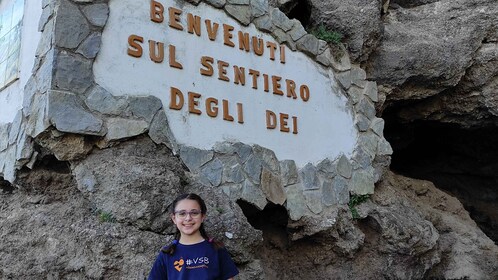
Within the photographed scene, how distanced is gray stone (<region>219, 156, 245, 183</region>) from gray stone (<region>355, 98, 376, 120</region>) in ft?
6.24

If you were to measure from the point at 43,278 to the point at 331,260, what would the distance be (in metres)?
2.65

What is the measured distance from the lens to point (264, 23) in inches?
220

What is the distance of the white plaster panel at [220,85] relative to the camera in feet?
14.9

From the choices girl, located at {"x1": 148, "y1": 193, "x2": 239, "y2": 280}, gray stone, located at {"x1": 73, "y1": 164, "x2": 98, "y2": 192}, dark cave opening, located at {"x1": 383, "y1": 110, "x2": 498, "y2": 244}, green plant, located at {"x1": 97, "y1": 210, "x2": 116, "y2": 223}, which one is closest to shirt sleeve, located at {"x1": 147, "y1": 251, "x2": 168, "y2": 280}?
girl, located at {"x1": 148, "y1": 193, "x2": 239, "y2": 280}

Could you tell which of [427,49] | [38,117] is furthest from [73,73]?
[427,49]

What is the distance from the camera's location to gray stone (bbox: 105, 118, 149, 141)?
4.26 metres

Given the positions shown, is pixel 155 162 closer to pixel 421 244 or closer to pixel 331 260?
pixel 331 260

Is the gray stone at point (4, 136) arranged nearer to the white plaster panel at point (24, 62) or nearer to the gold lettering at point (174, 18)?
the white plaster panel at point (24, 62)

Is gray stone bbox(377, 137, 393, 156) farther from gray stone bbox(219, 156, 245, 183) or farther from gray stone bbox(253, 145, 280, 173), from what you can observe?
gray stone bbox(219, 156, 245, 183)

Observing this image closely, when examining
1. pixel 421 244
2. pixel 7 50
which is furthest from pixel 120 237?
pixel 421 244

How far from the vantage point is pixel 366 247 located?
18.3ft

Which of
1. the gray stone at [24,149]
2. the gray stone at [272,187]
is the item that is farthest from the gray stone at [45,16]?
the gray stone at [272,187]

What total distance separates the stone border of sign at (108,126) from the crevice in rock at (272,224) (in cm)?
19

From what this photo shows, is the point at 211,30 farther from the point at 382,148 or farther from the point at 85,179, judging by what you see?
the point at 382,148
